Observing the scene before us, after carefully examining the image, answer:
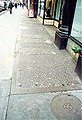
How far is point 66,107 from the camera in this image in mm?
3320

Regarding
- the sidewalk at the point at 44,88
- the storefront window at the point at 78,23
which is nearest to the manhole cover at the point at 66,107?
the sidewalk at the point at 44,88

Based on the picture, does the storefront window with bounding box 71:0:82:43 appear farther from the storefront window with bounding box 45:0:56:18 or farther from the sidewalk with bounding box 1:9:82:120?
the storefront window with bounding box 45:0:56:18

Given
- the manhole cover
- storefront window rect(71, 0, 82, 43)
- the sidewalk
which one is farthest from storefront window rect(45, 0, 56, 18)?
the manhole cover

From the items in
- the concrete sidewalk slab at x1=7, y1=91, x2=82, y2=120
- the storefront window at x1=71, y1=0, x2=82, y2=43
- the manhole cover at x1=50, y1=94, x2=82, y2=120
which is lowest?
the manhole cover at x1=50, y1=94, x2=82, y2=120

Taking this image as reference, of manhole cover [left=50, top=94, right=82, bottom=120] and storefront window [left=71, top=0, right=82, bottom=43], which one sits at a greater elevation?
storefront window [left=71, top=0, right=82, bottom=43]

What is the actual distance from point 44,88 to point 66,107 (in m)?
0.79

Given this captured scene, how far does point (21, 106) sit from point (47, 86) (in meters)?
0.97

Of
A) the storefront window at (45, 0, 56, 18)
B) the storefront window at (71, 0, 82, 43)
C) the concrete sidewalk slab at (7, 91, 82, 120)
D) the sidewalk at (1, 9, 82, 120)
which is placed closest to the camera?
the concrete sidewalk slab at (7, 91, 82, 120)

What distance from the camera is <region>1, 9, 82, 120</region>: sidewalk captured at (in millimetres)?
3113

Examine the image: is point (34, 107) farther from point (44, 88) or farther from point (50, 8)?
point (50, 8)

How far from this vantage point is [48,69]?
495 cm

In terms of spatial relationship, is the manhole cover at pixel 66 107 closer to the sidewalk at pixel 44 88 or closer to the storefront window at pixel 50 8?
the sidewalk at pixel 44 88

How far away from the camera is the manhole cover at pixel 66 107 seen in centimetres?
307

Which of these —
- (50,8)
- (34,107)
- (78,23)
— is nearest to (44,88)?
(34,107)
